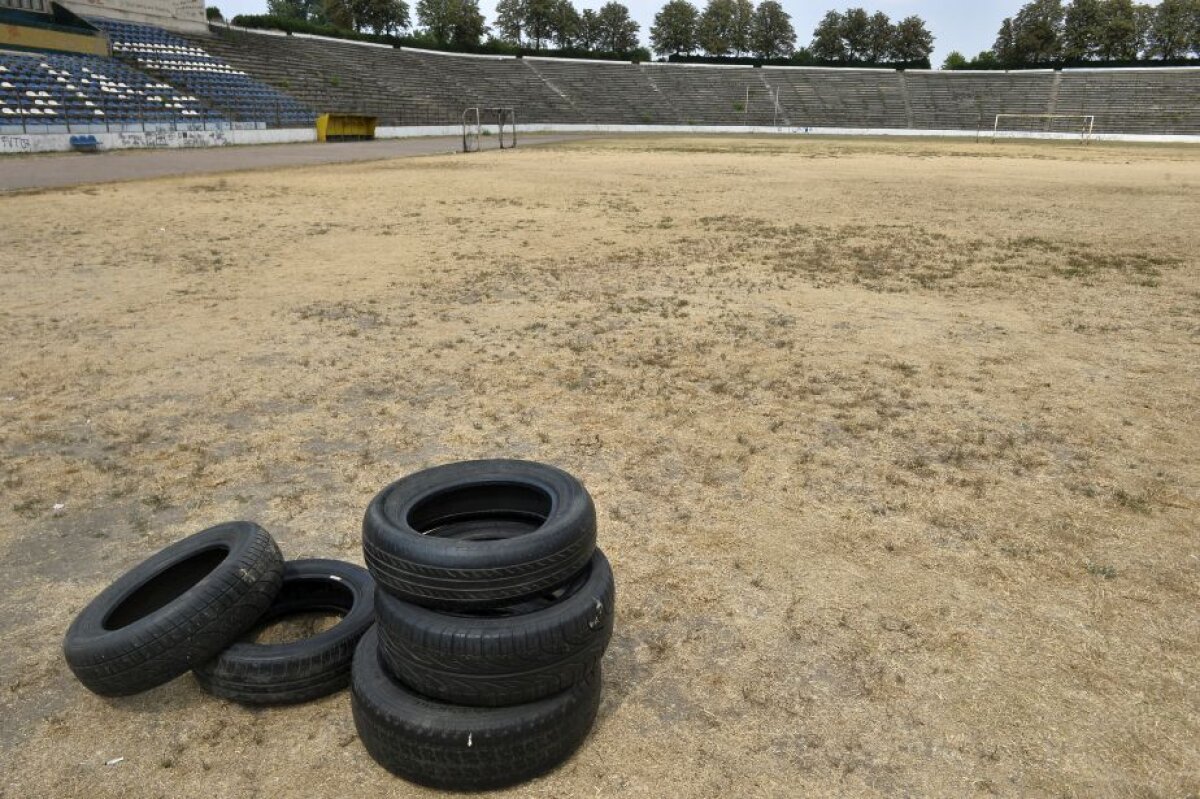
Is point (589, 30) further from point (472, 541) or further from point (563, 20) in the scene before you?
point (472, 541)

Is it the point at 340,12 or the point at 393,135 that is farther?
the point at 340,12

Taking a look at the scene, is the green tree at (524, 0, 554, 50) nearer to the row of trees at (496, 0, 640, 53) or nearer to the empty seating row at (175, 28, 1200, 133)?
the row of trees at (496, 0, 640, 53)

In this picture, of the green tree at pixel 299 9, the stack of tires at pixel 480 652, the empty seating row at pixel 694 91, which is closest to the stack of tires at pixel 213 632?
the stack of tires at pixel 480 652

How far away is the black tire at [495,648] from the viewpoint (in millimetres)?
2559

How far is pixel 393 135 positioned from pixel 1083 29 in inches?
3509

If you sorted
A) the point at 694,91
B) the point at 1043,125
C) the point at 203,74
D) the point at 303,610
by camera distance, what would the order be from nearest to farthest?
the point at 303,610 → the point at 203,74 → the point at 1043,125 → the point at 694,91

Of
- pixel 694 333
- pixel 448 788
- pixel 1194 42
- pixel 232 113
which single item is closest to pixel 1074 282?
pixel 694 333

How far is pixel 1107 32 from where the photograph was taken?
90.9 m

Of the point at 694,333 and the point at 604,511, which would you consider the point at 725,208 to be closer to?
the point at 694,333

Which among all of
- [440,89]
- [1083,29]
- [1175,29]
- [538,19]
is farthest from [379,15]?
[1175,29]

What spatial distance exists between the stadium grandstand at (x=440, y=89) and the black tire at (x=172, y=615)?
1281 inches

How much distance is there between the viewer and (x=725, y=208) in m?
17.5

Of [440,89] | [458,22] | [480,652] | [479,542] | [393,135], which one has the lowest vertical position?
[480,652]

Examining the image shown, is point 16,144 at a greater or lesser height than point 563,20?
lesser
